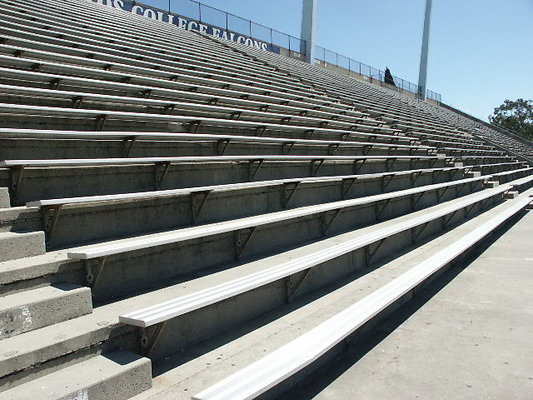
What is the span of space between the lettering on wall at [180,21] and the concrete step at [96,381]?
10.9m

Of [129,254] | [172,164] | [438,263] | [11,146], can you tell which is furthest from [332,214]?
[11,146]

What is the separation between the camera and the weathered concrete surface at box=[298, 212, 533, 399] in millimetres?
2195

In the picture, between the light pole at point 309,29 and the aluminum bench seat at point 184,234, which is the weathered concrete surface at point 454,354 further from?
the light pole at point 309,29

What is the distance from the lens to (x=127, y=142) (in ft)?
10.6

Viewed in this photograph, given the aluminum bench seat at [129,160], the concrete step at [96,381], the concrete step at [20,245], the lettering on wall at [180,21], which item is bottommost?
the concrete step at [96,381]

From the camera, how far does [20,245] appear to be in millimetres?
2076

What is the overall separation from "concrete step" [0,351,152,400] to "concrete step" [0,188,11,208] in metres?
0.99

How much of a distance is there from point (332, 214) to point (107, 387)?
2796 mm

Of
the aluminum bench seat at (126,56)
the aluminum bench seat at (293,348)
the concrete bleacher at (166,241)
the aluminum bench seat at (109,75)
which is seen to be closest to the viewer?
the aluminum bench seat at (293,348)

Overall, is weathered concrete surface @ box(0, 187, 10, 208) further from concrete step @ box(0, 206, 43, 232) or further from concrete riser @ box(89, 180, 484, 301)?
concrete riser @ box(89, 180, 484, 301)

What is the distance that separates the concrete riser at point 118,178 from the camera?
2.50m

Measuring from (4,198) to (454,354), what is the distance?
255cm

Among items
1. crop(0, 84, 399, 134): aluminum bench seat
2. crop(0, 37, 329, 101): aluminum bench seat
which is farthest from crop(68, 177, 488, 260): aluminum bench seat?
crop(0, 37, 329, 101): aluminum bench seat

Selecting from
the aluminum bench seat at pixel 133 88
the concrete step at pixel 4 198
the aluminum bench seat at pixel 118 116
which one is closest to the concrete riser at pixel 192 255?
the concrete step at pixel 4 198
